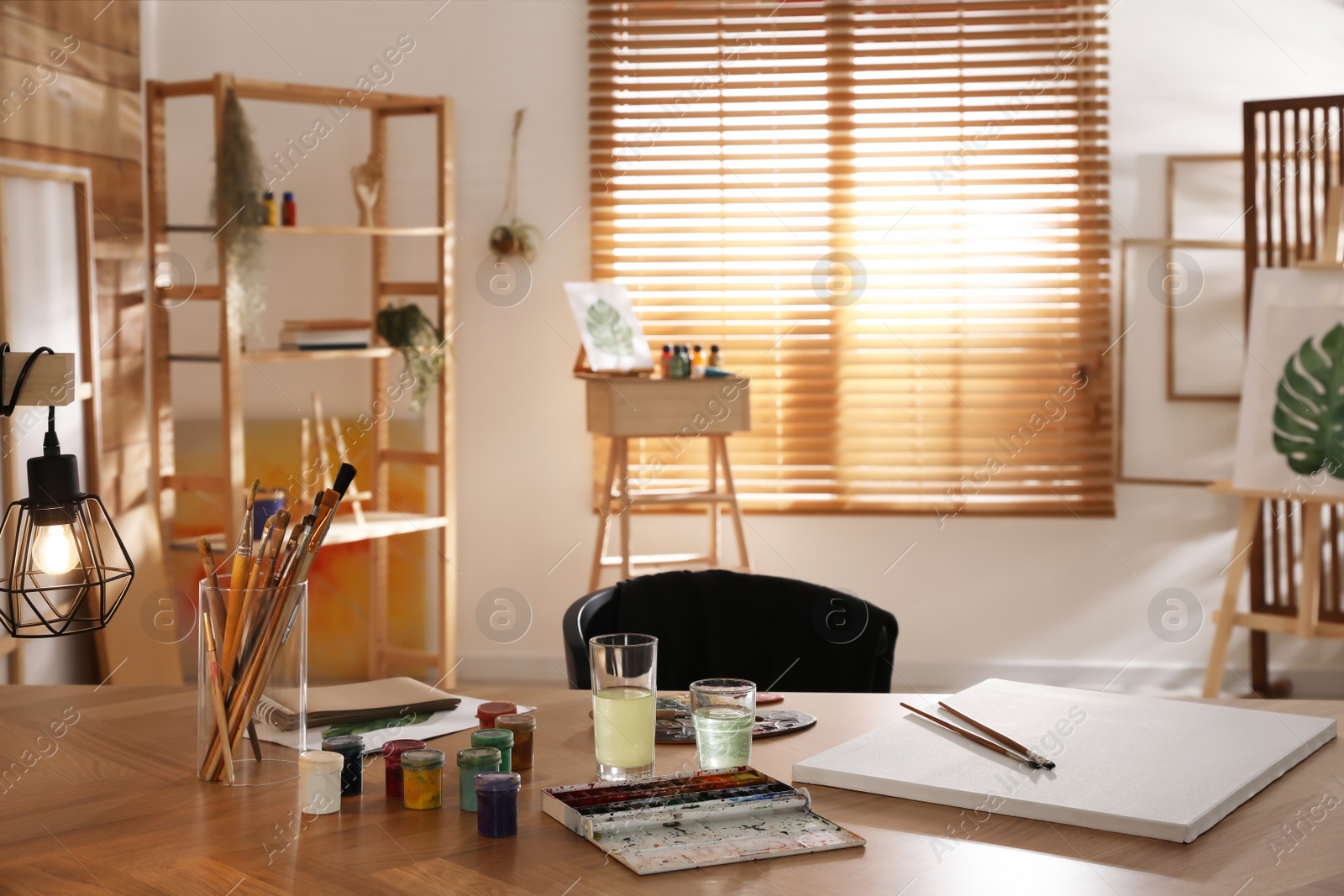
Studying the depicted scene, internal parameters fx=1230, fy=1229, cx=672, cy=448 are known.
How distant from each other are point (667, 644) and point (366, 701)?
2.14 ft

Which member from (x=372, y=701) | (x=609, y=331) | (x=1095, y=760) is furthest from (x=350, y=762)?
(x=609, y=331)

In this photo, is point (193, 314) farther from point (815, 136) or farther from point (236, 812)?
point (236, 812)

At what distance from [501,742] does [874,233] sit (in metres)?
3.18

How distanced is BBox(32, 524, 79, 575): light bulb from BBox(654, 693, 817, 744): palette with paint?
26.1 inches

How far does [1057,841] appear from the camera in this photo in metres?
1.10

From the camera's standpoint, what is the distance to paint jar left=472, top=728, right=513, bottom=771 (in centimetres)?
127

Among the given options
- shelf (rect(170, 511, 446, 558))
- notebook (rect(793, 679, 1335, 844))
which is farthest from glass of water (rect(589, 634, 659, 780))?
shelf (rect(170, 511, 446, 558))

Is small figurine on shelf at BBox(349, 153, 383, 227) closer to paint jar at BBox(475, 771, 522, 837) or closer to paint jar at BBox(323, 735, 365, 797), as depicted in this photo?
paint jar at BBox(323, 735, 365, 797)

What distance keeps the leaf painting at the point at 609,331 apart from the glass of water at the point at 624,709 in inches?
100

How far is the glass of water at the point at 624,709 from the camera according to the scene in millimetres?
1256

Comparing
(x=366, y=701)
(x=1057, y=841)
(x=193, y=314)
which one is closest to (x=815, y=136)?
(x=193, y=314)

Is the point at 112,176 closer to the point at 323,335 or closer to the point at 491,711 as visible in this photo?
the point at 323,335

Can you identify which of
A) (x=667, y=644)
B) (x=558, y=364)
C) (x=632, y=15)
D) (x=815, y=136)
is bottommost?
(x=667, y=644)

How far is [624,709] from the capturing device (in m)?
1.25
